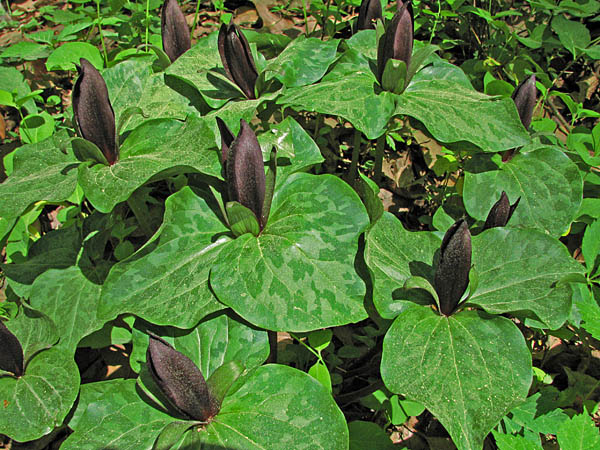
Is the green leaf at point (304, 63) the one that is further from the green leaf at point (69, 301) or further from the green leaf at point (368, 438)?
the green leaf at point (368, 438)

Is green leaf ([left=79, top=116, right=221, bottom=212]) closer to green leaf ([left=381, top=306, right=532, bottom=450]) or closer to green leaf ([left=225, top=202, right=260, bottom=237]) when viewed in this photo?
green leaf ([left=225, top=202, right=260, bottom=237])

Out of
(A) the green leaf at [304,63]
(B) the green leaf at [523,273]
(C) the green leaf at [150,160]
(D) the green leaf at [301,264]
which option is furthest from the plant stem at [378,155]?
(C) the green leaf at [150,160]

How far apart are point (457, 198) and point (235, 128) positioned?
1.34 m

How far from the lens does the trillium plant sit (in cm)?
140

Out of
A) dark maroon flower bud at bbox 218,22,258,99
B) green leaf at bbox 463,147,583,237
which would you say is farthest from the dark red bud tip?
dark maroon flower bud at bbox 218,22,258,99

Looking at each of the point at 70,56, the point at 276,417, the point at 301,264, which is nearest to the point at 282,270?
the point at 301,264

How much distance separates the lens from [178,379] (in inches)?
51.9

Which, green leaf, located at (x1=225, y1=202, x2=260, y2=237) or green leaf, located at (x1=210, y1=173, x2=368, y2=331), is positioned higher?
green leaf, located at (x1=225, y1=202, x2=260, y2=237)

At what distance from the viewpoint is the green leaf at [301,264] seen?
151 cm

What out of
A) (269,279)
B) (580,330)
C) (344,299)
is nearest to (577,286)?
(580,330)

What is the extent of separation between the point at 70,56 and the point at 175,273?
4.87 feet

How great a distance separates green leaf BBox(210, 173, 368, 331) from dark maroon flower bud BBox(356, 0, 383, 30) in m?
1.04

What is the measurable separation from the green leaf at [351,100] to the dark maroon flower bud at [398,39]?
0.13 m

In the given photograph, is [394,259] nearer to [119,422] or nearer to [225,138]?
[225,138]
